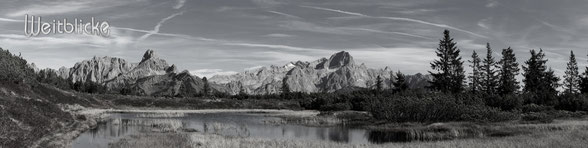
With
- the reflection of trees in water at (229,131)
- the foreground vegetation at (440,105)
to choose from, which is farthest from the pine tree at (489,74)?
the reflection of trees in water at (229,131)

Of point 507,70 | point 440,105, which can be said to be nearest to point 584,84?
point 507,70

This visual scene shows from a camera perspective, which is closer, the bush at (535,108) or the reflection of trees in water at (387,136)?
the reflection of trees in water at (387,136)

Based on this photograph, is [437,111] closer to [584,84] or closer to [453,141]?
[453,141]

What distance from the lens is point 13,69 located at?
64.8 m

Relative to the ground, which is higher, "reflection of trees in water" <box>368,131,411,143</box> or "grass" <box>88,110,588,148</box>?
"grass" <box>88,110,588,148</box>

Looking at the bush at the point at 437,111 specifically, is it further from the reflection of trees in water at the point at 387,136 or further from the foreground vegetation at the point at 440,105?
the reflection of trees in water at the point at 387,136

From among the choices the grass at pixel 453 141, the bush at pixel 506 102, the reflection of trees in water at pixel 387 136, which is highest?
the bush at pixel 506 102

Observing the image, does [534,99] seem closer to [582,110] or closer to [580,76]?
[582,110]

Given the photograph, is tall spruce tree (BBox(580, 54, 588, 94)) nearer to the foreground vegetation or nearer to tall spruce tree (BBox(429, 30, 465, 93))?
the foreground vegetation

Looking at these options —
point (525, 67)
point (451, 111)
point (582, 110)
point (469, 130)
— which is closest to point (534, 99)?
point (582, 110)

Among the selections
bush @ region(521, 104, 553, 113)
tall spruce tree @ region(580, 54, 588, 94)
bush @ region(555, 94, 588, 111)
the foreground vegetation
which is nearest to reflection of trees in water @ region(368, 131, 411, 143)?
the foreground vegetation

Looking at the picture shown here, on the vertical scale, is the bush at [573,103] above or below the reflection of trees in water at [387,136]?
above

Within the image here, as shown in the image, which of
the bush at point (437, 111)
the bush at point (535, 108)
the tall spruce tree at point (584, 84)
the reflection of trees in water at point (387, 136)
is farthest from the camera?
the tall spruce tree at point (584, 84)

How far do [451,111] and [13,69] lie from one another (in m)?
57.6
